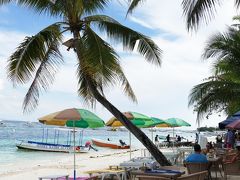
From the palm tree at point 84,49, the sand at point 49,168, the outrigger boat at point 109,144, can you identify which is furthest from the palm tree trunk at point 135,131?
the outrigger boat at point 109,144

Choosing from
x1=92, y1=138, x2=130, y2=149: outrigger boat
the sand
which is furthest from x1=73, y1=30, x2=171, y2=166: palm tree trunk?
x1=92, y1=138, x2=130, y2=149: outrigger boat

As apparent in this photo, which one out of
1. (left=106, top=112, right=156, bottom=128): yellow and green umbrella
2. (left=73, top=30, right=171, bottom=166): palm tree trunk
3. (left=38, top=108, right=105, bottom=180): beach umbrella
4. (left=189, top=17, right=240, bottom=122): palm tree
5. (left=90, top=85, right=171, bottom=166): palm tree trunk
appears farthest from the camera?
(left=189, top=17, right=240, bottom=122): palm tree

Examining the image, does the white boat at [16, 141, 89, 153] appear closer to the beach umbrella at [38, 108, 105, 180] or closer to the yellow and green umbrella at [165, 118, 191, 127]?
the yellow and green umbrella at [165, 118, 191, 127]

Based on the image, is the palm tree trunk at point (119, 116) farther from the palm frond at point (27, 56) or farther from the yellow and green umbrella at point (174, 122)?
the yellow and green umbrella at point (174, 122)

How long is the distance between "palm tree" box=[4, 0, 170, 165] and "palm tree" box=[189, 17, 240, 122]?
4249mm

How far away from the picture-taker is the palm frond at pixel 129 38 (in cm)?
1072

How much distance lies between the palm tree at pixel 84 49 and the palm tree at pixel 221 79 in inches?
167

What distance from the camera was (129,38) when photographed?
425 inches

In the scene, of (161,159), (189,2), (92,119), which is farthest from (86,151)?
(189,2)

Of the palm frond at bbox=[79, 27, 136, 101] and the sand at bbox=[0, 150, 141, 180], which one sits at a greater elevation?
the palm frond at bbox=[79, 27, 136, 101]

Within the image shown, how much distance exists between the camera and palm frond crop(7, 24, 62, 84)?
9.77m

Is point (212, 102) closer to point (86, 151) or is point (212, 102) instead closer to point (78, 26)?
point (78, 26)

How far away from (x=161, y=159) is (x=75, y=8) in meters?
4.80

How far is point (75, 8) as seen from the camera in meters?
10.3
